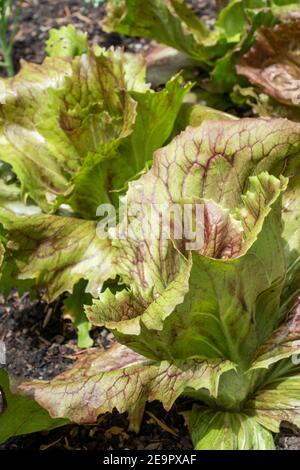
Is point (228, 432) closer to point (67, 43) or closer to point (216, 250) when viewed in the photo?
point (216, 250)

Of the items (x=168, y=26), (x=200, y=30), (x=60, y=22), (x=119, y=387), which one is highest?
(x=168, y=26)

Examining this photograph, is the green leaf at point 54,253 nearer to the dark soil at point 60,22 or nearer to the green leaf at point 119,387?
the green leaf at point 119,387

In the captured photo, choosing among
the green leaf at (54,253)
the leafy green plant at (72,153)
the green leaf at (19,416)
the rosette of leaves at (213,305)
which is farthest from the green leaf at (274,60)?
the green leaf at (19,416)

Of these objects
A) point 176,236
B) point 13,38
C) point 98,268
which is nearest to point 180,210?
point 176,236

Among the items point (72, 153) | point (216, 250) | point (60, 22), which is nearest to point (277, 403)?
point (216, 250)

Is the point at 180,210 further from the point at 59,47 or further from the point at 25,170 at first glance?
the point at 59,47

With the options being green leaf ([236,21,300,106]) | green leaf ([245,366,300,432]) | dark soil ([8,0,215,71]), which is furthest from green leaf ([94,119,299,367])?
dark soil ([8,0,215,71])

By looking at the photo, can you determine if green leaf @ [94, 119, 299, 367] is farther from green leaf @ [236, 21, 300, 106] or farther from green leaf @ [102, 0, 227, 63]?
green leaf @ [102, 0, 227, 63]
